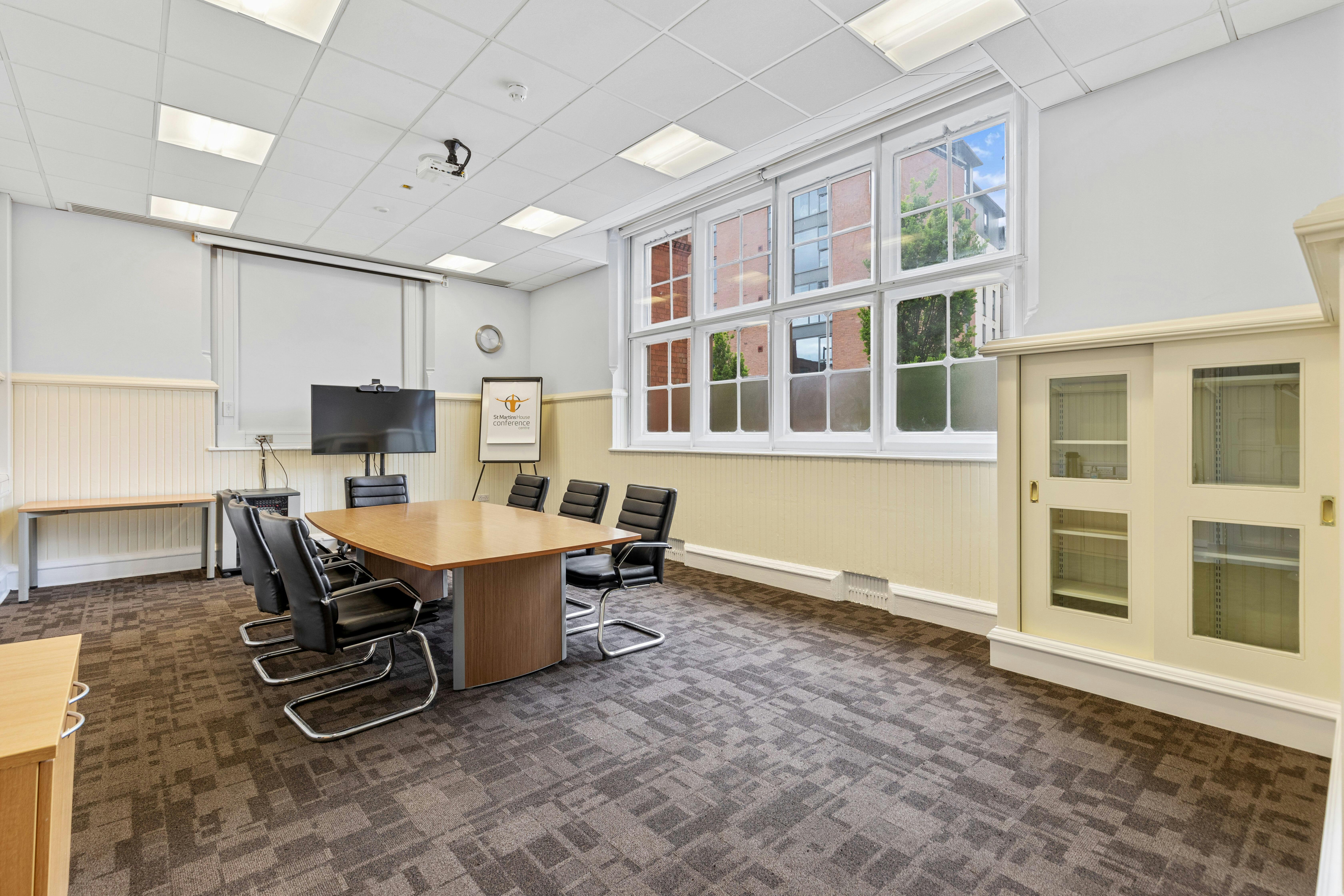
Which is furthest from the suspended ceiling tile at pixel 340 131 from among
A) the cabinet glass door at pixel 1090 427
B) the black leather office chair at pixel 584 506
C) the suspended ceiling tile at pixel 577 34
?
the cabinet glass door at pixel 1090 427

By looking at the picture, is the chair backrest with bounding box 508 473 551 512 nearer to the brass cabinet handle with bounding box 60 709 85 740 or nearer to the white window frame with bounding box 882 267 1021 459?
the white window frame with bounding box 882 267 1021 459

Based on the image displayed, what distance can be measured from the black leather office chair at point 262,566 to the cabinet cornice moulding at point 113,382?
3.14m

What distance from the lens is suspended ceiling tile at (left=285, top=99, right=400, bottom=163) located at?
3.77 metres

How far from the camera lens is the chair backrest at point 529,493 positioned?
5.14 meters

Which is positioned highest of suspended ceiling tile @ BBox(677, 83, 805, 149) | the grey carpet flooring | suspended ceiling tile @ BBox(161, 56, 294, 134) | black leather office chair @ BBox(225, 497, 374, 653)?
suspended ceiling tile @ BBox(677, 83, 805, 149)

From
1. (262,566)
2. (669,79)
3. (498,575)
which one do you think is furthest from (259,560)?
(669,79)

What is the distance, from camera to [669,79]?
11.4ft

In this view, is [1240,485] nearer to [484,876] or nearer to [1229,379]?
[1229,379]

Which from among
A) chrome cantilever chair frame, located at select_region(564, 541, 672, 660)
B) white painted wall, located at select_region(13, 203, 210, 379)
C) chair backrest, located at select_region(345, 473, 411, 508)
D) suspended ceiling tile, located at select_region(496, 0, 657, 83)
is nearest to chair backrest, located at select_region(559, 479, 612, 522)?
chrome cantilever chair frame, located at select_region(564, 541, 672, 660)

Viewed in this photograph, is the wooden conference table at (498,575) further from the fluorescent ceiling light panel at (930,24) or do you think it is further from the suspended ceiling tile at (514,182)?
the fluorescent ceiling light panel at (930,24)

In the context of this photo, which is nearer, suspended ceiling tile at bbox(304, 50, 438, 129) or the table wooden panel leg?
the table wooden panel leg

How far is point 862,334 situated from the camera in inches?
189

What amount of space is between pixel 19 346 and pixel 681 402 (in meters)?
5.74

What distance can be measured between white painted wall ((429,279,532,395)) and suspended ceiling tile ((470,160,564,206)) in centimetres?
286
